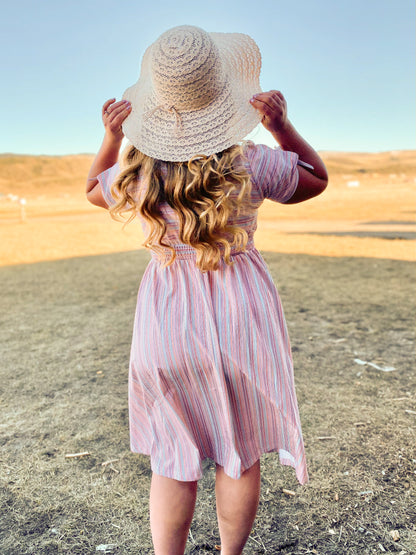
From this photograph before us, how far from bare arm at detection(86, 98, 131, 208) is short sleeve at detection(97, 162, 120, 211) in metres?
0.03

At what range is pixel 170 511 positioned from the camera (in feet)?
4.95

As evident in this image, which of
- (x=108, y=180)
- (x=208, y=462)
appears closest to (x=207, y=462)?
(x=208, y=462)

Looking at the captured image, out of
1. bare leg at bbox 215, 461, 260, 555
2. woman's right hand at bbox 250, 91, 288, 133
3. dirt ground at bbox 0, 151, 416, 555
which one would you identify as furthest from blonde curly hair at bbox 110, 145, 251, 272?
dirt ground at bbox 0, 151, 416, 555

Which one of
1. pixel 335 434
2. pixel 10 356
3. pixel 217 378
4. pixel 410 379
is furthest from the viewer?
pixel 10 356

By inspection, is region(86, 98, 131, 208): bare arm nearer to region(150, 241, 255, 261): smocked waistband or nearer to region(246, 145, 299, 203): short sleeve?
region(150, 241, 255, 261): smocked waistband

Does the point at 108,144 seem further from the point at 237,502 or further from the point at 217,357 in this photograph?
the point at 237,502

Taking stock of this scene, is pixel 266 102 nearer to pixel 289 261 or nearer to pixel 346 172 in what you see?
pixel 289 261

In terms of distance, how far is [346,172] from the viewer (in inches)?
3883

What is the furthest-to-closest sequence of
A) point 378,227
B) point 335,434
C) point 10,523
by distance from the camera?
point 378,227, point 335,434, point 10,523

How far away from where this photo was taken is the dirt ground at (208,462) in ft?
6.56

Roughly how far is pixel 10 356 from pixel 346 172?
333 feet

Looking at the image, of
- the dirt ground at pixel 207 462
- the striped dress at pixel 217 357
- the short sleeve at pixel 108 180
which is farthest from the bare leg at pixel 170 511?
the short sleeve at pixel 108 180

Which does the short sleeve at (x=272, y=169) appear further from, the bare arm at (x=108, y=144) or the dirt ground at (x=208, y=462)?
the dirt ground at (x=208, y=462)

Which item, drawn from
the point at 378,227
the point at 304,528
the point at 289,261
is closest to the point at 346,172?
the point at 378,227
